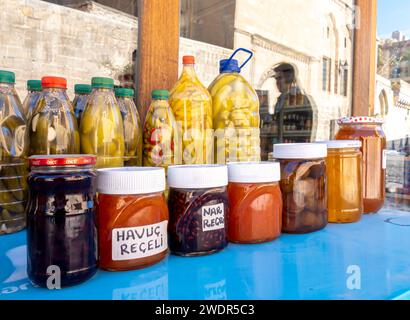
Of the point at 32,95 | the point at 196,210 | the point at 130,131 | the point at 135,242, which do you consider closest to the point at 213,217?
the point at 196,210

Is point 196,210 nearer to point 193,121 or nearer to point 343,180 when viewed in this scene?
point 193,121

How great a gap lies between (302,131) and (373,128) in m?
2.68

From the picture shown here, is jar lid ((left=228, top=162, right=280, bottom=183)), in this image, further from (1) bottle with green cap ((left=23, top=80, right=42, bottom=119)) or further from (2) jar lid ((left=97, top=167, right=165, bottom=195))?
(1) bottle with green cap ((left=23, top=80, right=42, bottom=119))

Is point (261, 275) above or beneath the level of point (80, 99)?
beneath

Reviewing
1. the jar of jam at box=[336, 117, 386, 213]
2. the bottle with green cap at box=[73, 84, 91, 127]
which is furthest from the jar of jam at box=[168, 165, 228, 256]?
the jar of jam at box=[336, 117, 386, 213]

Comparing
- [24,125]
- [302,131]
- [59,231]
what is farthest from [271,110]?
[59,231]

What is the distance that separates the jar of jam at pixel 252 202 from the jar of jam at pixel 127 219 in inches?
7.1

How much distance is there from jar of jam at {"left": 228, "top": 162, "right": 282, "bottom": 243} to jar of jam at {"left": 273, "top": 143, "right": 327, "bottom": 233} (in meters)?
0.07

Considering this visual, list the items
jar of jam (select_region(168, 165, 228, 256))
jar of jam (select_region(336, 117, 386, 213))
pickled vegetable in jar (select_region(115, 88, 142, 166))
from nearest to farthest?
jar of jam (select_region(168, 165, 228, 256)) < pickled vegetable in jar (select_region(115, 88, 142, 166)) < jar of jam (select_region(336, 117, 386, 213))

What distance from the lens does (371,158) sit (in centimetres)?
96

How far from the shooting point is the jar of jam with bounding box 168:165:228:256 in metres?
0.57

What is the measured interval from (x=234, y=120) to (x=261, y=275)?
0.45 metres
